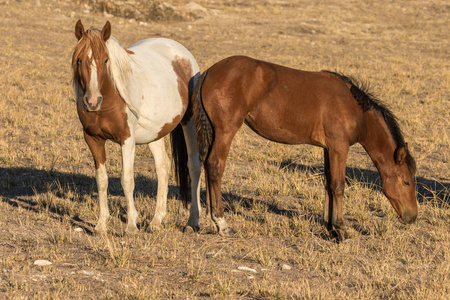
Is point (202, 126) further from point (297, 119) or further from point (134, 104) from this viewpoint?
point (297, 119)

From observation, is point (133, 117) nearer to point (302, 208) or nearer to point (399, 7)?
point (302, 208)

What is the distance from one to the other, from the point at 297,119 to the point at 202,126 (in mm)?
1046

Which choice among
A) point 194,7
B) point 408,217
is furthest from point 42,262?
point 194,7

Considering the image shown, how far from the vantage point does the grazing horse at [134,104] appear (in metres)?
5.75

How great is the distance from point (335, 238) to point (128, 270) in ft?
8.08

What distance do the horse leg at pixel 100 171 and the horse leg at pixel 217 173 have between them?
112 centimetres

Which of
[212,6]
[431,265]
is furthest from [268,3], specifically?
[431,265]

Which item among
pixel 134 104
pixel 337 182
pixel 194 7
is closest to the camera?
pixel 134 104

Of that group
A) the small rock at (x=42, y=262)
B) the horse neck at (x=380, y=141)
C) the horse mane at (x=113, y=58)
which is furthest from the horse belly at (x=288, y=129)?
the small rock at (x=42, y=262)

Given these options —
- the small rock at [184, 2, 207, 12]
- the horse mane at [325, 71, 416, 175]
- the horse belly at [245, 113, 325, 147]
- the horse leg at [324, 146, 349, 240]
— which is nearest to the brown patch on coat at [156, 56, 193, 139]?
the horse belly at [245, 113, 325, 147]

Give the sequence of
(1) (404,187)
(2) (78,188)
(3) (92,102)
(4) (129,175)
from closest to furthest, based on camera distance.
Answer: (3) (92,102) < (4) (129,175) < (1) (404,187) < (2) (78,188)

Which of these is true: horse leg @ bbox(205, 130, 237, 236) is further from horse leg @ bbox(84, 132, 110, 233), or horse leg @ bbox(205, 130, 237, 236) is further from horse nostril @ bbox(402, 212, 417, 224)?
horse nostril @ bbox(402, 212, 417, 224)

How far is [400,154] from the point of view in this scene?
21.5 feet

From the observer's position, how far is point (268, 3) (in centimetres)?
3550
